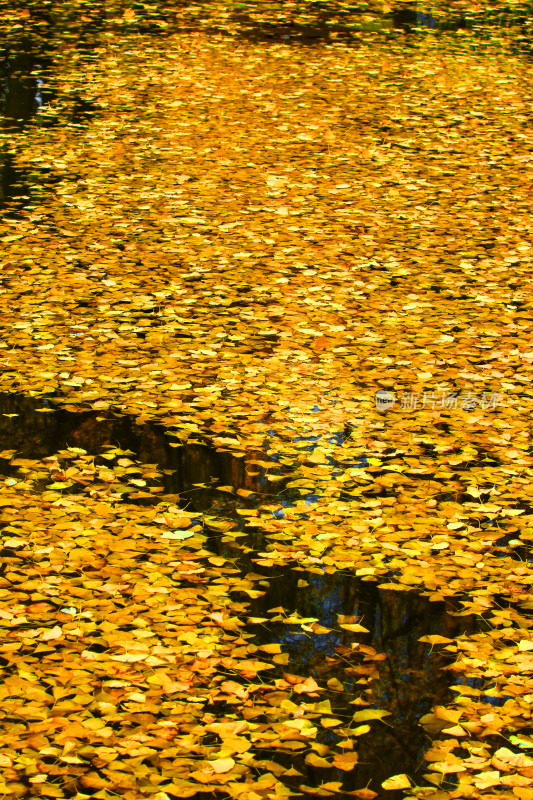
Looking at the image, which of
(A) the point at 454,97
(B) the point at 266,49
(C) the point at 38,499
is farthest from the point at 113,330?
(B) the point at 266,49

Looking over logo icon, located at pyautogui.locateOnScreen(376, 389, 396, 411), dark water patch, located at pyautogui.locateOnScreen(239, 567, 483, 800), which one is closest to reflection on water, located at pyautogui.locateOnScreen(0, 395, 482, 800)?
dark water patch, located at pyautogui.locateOnScreen(239, 567, 483, 800)

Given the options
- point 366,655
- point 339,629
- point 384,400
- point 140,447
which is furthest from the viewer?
point 384,400

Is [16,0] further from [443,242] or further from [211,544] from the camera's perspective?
[211,544]

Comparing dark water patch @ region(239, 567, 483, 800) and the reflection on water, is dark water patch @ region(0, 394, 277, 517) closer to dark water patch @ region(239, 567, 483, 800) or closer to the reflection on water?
the reflection on water

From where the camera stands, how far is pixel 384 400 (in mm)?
4355

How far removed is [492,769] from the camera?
2.57 metres

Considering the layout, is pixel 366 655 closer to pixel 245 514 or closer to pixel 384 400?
pixel 245 514

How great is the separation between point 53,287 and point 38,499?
208 cm
